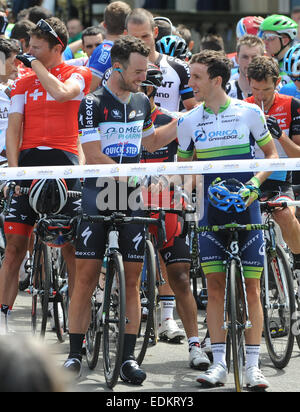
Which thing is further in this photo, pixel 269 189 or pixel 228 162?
pixel 269 189

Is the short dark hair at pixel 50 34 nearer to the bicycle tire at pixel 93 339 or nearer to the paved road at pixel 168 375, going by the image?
the bicycle tire at pixel 93 339

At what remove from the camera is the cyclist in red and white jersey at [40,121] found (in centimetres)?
614

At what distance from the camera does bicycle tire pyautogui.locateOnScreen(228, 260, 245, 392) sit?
207 inches

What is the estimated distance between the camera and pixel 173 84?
304 inches

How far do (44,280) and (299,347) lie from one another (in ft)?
6.52

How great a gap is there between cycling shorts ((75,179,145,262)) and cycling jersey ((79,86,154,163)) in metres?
0.26

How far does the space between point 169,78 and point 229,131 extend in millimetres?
2264

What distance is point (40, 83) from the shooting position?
6.17 metres

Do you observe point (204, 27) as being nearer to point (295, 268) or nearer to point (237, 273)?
point (295, 268)

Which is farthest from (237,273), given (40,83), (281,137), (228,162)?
(40,83)

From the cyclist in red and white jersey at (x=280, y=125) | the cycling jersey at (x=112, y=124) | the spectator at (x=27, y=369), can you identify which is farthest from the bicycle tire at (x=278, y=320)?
the spectator at (x=27, y=369)

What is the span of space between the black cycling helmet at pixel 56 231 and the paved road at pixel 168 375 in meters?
0.77
